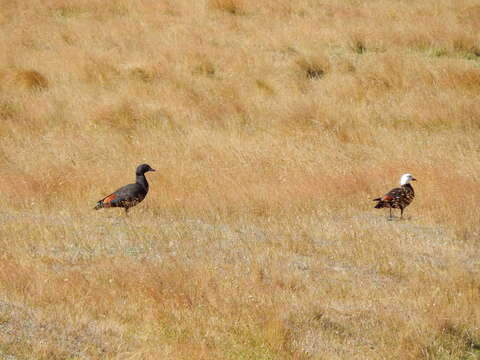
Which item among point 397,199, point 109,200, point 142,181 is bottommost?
point 109,200

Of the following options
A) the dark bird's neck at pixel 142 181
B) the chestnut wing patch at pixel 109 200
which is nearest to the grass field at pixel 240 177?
the chestnut wing patch at pixel 109 200

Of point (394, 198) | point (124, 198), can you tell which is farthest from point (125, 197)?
point (394, 198)

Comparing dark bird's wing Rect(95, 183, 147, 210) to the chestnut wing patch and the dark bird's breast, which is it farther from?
the dark bird's breast

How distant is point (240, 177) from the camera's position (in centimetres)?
1182

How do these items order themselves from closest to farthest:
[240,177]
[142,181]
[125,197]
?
[125,197] → [142,181] → [240,177]

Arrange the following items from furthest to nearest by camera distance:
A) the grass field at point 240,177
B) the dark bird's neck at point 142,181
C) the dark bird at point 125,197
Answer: the dark bird's neck at point 142,181 → the dark bird at point 125,197 → the grass field at point 240,177

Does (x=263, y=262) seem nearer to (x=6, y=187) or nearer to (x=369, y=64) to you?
(x=6, y=187)

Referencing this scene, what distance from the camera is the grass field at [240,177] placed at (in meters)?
7.11

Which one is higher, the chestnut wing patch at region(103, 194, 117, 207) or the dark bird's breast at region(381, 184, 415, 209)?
the dark bird's breast at region(381, 184, 415, 209)

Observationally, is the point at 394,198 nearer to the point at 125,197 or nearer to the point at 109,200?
the point at 125,197

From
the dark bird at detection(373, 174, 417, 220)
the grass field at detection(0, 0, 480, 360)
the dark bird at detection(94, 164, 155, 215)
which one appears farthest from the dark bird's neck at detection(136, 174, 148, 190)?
the dark bird at detection(373, 174, 417, 220)

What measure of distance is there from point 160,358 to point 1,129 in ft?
28.8

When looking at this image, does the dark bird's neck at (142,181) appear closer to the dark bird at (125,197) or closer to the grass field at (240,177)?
the dark bird at (125,197)

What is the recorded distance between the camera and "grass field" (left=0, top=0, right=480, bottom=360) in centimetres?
711
